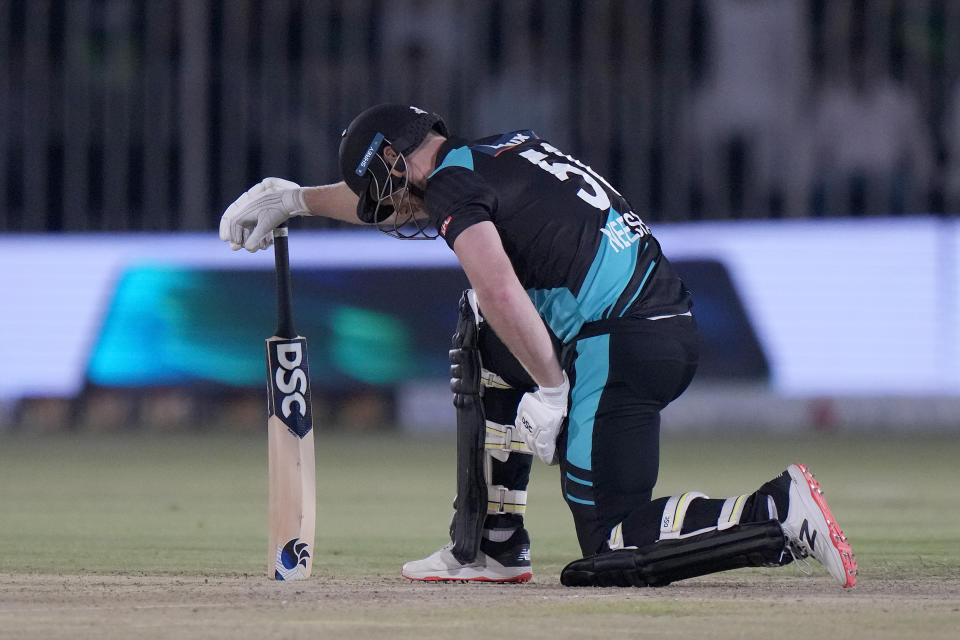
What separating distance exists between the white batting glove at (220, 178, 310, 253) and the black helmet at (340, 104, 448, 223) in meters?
0.48

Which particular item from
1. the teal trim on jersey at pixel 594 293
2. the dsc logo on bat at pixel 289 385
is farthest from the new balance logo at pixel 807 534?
the dsc logo on bat at pixel 289 385

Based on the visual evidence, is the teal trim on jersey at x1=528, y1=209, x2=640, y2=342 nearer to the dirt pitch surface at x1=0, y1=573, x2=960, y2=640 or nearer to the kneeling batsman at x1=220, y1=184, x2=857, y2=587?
the kneeling batsman at x1=220, y1=184, x2=857, y2=587

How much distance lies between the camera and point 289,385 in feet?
16.4

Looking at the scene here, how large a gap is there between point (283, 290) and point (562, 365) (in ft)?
3.29

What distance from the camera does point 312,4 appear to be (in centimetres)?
1252

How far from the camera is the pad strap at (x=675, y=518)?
4.39 m

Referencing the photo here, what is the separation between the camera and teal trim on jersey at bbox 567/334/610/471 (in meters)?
4.54

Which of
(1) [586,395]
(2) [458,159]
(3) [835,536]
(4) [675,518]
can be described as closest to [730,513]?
(4) [675,518]

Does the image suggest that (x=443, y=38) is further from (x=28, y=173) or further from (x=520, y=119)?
(x=28, y=173)

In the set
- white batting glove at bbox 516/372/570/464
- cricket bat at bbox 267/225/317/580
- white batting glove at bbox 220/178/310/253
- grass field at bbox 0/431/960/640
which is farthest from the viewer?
white batting glove at bbox 220/178/310/253

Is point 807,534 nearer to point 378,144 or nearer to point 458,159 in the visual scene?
point 458,159

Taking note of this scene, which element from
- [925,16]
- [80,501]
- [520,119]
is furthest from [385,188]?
[925,16]

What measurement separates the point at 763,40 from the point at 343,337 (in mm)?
4087

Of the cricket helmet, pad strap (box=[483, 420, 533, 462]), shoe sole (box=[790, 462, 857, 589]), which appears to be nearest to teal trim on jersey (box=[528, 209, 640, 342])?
→ pad strap (box=[483, 420, 533, 462])
